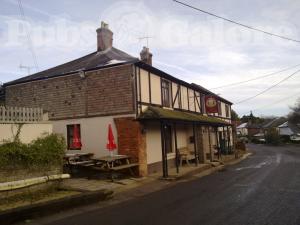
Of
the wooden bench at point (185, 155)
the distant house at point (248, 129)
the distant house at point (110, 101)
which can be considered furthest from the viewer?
the distant house at point (248, 129)

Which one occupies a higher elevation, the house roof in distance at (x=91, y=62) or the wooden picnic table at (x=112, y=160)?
the house roof in distance at (x=91, y=62)

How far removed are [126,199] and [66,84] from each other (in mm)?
9075

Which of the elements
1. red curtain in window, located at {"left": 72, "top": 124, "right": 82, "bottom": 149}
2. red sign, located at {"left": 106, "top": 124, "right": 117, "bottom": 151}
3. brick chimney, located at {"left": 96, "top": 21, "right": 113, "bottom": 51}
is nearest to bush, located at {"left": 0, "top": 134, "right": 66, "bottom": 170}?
red sign, located at {"left": 106, "top": 124, "right": 117, "bottom": 151}

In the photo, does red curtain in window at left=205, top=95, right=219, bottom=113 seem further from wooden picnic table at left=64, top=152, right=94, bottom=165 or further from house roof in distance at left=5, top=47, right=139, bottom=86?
wooden picnic table at left=64, top=152, right=94, bottom=165

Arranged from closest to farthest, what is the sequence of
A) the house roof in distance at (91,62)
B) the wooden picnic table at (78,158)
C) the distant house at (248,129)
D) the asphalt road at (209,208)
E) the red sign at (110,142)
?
the asphalt road at (209,208), the red sign at (110,142), the wooden picnic table at (78,158), the house roof in distance at (91,62), the distant house at (248,129)

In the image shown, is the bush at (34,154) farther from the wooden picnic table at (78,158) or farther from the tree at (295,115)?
the tree at (295,115)

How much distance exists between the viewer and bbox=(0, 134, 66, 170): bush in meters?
9.28

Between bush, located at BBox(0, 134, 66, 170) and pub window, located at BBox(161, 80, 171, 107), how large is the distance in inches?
342

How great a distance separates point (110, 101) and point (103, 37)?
5.75m

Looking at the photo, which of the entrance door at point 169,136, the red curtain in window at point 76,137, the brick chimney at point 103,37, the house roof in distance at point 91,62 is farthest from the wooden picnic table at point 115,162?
the brick chimney at point 103,37

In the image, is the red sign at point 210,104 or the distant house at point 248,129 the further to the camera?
the distant house at point 248,129

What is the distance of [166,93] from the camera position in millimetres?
19156

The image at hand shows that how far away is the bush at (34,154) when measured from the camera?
928cm

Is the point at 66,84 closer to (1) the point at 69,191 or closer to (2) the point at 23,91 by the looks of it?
(2) the point at 23,91
